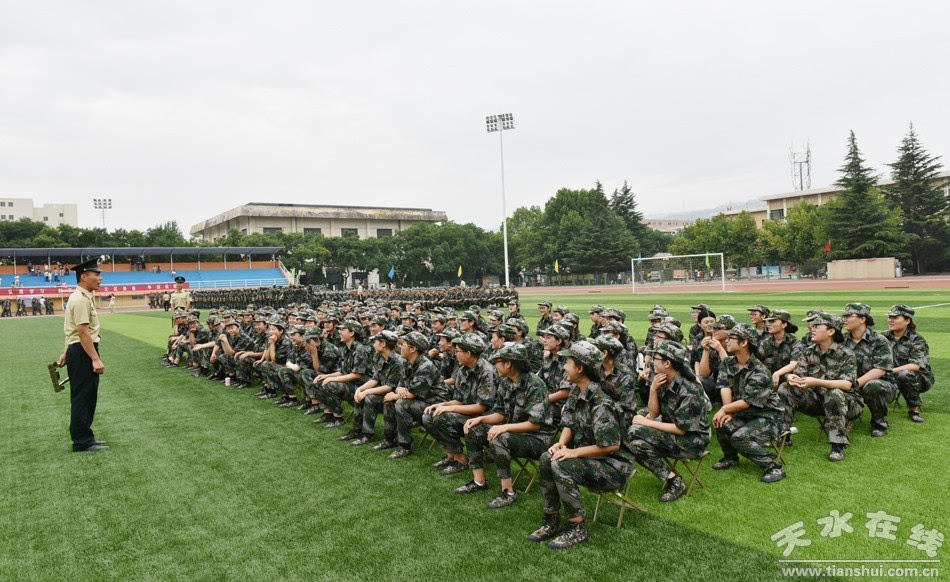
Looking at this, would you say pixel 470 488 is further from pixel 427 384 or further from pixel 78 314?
pixel 78 314

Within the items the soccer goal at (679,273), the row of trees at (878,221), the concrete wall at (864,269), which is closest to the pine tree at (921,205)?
the row of trees at (878,221)

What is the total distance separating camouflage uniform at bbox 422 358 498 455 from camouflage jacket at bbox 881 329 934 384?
5123mm

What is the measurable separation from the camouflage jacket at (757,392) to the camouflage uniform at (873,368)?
69.0 inches

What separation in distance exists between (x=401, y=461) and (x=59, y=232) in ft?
213

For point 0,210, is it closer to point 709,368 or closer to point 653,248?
point 653,248

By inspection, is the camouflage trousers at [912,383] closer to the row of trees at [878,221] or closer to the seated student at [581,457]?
the seated student at [581,457]

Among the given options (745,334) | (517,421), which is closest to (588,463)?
(517,421)

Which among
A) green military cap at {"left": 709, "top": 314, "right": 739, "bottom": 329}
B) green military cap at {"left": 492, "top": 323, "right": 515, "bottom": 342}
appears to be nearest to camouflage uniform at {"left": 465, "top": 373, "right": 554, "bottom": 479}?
green military cap at {"left": 492, "top": 323, "right": 515, "bottom": 342}

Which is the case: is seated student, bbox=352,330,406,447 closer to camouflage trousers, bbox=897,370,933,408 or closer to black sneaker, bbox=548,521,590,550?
black sneaker, bbox=548,521,590,550

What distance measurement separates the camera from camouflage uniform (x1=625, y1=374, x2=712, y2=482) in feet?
16.9

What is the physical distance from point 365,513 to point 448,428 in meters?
1.16

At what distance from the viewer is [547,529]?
4637 millimetres

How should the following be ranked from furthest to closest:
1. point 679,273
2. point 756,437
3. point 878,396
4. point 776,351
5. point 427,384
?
point 679,273, point 776,351, point 878,396, point 427,384, point 756,437

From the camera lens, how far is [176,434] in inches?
321
